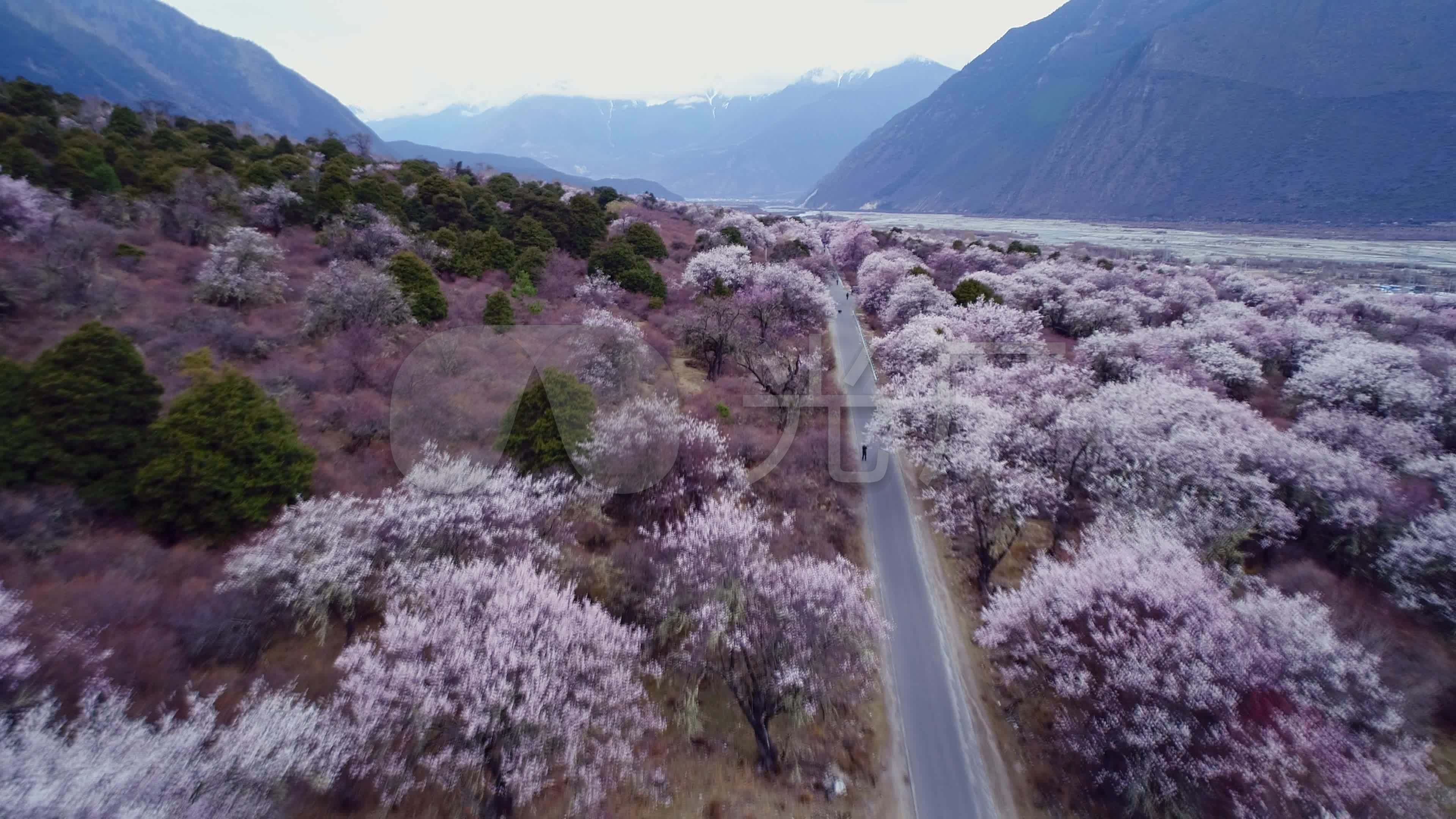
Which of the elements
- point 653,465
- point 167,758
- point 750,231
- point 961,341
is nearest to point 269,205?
point 653,465

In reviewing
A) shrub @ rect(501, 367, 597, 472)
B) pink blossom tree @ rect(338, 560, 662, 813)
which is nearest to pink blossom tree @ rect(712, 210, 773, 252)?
shrub @ rect(501, 367, 597, 472)

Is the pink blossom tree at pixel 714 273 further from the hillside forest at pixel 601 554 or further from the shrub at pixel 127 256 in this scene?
the shrub at pixel 127 256

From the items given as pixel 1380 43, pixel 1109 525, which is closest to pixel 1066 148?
pixel 1380 43

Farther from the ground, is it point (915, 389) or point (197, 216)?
point (197, 216)

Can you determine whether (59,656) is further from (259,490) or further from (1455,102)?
(1455,102)

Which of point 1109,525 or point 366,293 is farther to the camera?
point 366,293

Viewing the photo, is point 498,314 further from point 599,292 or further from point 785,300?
point 785,300

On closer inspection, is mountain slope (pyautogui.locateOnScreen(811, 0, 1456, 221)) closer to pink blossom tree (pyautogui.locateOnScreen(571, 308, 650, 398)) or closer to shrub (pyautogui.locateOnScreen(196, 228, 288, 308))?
pink blossom tree (pyautogui.locateOnScreen(571, 308, 650, 398))

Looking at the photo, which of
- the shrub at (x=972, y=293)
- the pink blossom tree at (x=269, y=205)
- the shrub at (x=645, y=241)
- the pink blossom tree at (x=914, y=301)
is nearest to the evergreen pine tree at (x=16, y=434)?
the pink blossom tree at (x=269, y=205)
